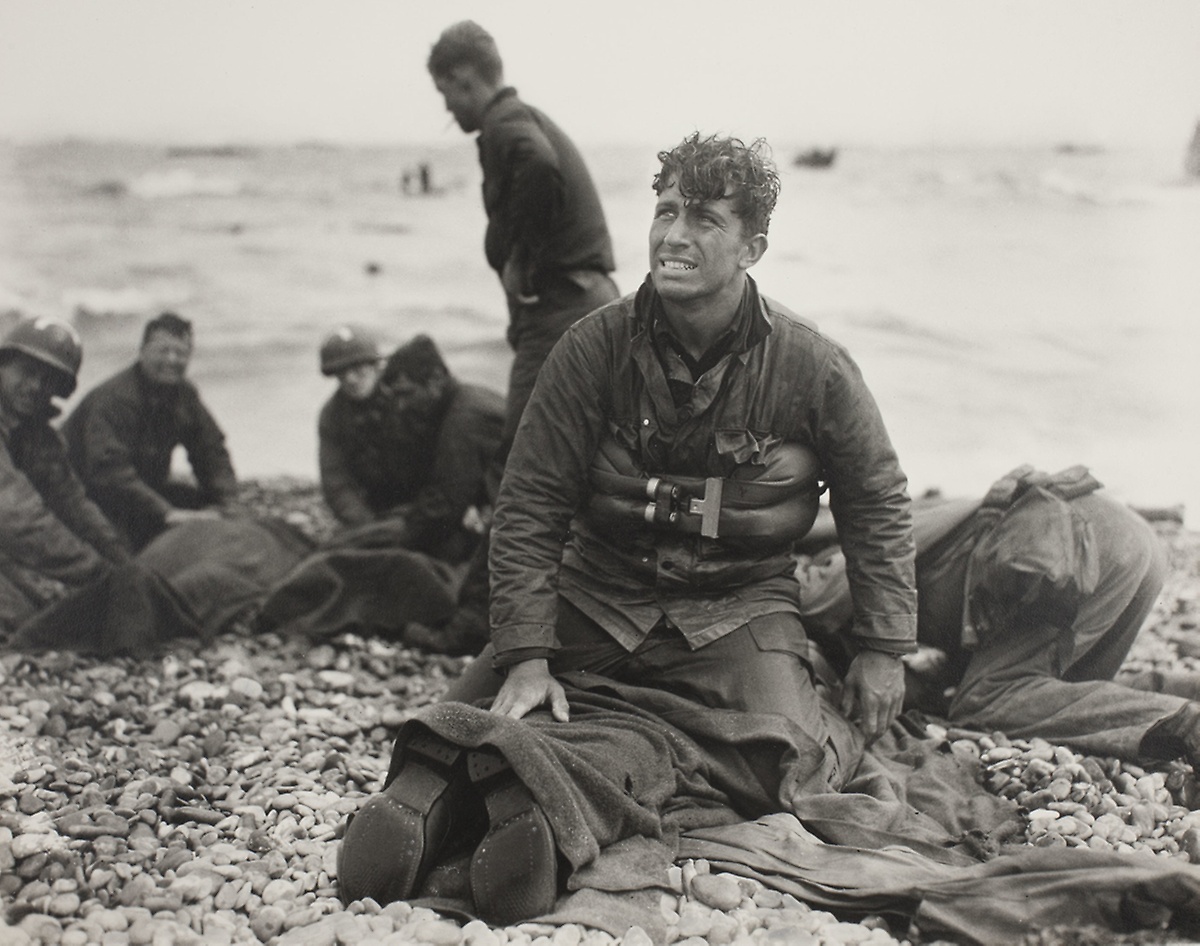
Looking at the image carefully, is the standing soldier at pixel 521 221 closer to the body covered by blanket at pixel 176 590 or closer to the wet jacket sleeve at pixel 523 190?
the wet jacket sleeve at pixel 523 190

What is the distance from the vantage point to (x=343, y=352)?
22.8 ft

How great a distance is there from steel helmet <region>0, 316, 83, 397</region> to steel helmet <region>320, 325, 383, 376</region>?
1357 millimetres

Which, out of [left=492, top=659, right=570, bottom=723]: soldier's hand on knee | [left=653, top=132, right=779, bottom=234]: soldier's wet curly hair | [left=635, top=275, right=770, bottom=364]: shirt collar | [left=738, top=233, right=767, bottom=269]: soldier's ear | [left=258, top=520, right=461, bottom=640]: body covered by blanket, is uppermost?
[left=653, top=132, right=779, bottom=234]: soldier's wet curly hair

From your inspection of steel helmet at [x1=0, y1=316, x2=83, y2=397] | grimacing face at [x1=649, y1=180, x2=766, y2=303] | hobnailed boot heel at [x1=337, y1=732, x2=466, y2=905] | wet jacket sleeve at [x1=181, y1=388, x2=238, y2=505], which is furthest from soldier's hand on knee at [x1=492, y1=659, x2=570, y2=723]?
wet jacket sleeve at [x1=181, y1=388, x2=238, y2=505]

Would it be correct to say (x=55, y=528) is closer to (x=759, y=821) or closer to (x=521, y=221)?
(x=521, y=221)

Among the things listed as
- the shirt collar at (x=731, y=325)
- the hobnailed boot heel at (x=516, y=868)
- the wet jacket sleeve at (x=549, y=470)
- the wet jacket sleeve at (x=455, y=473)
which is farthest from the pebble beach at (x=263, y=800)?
the shirt collar at (x=731, y=325)

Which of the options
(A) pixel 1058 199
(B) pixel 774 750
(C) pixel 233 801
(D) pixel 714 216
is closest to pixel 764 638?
(B) pixel 774 750

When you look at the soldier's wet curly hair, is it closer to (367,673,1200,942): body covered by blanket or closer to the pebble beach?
(367,673,1200,942): body covered by blanket

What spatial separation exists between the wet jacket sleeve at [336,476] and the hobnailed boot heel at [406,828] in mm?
3924

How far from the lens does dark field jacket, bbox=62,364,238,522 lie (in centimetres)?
654

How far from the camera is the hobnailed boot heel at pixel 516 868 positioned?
2.87m

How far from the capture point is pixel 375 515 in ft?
22.4

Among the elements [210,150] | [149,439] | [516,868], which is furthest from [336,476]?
[516,868]

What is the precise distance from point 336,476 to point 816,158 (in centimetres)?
337
